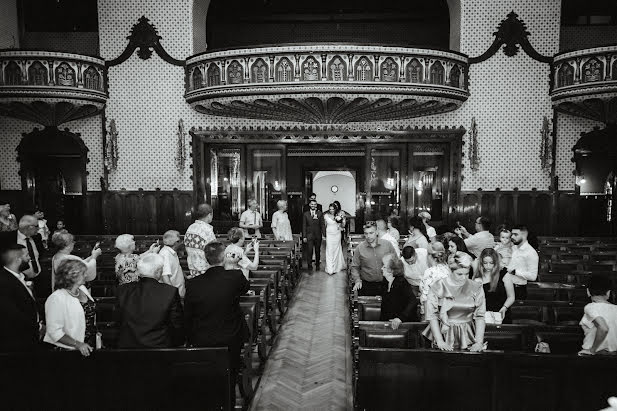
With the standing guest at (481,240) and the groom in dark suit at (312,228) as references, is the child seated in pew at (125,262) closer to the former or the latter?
the standing guest at (481,240)

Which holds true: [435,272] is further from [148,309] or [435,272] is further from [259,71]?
[259,71]

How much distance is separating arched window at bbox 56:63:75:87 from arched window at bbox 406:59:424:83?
822cm

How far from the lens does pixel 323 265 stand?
11383mm

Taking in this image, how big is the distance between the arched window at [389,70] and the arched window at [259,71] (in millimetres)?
2695

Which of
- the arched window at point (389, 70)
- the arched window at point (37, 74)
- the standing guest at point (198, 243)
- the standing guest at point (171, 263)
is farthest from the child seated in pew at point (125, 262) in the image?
Result: the arched window at point (37, 74)

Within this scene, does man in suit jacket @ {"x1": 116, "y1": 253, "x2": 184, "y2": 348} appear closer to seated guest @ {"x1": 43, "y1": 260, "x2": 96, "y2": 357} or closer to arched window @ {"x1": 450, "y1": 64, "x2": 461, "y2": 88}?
seated guest @ {"x1": 43, "y1": 260, "x2": 96, "y2": 357}

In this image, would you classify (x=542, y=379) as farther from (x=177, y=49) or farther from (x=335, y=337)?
(x=177, y=49)

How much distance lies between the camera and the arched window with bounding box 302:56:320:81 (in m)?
10.3

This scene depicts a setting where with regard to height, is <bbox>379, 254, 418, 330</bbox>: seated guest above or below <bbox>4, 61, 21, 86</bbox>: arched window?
below

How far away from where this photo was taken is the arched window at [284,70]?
10.4m

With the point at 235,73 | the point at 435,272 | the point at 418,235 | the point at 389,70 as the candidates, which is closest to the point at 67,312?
the point at 435,272

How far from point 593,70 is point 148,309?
11.4 meters

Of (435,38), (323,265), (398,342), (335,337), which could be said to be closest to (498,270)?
(398,342)

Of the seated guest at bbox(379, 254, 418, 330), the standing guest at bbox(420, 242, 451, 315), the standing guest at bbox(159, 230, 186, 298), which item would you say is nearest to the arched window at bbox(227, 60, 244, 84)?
the standing guest at bbox(159, 230, 186, 298)
